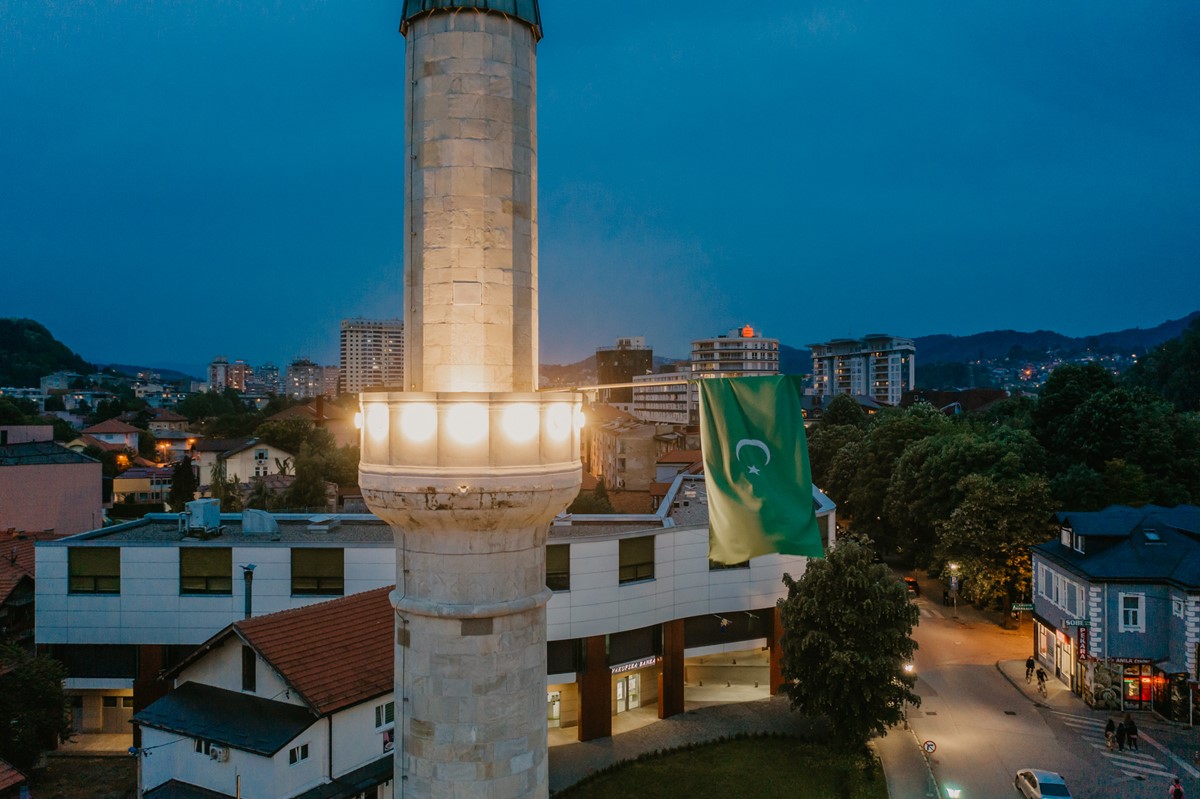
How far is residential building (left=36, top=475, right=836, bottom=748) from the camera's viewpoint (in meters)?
26.6

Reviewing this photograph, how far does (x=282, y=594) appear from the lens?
26766 mm

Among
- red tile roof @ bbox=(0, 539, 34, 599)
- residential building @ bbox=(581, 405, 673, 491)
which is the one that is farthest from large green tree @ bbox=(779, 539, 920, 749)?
residential building @ bbox=(581, 405, 673, 491)

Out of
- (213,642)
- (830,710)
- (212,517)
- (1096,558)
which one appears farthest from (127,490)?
(1096,558)

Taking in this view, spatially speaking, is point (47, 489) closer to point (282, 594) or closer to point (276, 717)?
point (282, 594)

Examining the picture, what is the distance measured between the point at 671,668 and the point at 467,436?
25.2m

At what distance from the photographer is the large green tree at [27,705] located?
2127 cm

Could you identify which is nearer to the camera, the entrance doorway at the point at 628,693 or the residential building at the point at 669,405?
the entrance doorway at the point at 628,693

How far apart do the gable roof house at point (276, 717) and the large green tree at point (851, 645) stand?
1351cm

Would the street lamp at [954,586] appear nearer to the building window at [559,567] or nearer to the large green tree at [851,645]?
the large green tree at [851,645]

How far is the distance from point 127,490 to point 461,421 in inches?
3454

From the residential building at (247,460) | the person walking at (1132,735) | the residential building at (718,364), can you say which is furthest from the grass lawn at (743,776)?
the residential building at (718,364)

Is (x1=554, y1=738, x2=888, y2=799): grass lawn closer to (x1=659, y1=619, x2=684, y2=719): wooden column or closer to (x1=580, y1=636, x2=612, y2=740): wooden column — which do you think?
(x1=580, y1=636, x2=612, y2=740): wooden column

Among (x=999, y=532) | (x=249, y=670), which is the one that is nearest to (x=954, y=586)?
(x=999, y=532)

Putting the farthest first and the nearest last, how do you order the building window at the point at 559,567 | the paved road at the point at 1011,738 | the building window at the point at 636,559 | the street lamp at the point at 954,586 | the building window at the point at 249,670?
the street lamp at the point at 954,586
the building window at the point at 636,559
the building window at the point at 559,567
the paved road at the point at 1011,738
the building window at the point at 249,670
